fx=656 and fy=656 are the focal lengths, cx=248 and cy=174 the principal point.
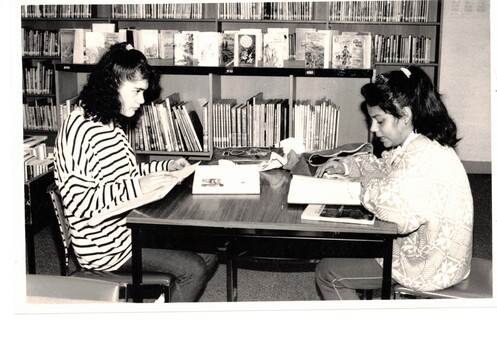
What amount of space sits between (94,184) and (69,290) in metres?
0.69

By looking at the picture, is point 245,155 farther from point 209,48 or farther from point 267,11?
point 267,11

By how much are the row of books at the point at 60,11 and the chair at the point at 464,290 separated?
364 cm

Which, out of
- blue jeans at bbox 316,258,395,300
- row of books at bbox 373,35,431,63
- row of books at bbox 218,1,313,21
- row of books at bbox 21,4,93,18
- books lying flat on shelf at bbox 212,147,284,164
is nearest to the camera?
blue jeans at bbox 316,258,395,300

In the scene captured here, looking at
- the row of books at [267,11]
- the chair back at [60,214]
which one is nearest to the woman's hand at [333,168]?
the chair back at [60,214]

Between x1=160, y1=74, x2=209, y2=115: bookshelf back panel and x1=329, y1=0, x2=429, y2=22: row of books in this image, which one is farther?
x1=329, y1=0, x2=429, y2=22: row of books

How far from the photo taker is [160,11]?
4914mm

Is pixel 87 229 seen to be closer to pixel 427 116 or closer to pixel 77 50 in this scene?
pixel 427 116

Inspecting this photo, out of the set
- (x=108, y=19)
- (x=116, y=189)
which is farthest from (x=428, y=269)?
(x=108, y=19)

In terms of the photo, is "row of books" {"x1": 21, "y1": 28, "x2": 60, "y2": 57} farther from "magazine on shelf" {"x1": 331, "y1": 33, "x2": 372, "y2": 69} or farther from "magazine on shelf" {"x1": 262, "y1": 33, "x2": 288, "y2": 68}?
"magazine on shelf" {"x1": 331, "y1": 33, "x2": 372, "y2": 69}

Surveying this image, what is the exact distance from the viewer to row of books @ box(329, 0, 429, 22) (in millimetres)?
4941

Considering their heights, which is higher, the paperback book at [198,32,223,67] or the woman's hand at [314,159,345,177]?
the paperback book at [198,32,223,67]

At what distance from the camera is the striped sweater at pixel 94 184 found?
7.81ft

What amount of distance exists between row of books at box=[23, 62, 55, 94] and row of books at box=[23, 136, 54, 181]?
2096 millimetres

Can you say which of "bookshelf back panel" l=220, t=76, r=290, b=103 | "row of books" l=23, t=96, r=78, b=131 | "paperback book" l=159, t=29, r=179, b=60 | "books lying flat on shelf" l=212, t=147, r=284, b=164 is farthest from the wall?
"row of books" l=23, t=96, r=78, b=131
